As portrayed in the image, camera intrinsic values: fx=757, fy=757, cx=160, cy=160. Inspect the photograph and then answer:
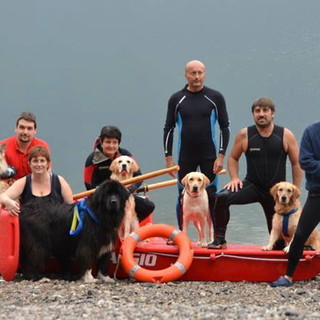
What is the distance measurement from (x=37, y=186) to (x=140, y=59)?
5159 inches

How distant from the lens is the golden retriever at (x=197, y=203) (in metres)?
7.84

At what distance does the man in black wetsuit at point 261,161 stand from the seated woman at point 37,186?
1.61 m

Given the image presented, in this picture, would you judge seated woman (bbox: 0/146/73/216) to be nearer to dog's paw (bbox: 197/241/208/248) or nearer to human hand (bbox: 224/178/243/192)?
dog's paw (bbox: 197/241/208/248)

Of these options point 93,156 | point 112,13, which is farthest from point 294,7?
point 93,156

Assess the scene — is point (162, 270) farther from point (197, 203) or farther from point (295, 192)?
point (295, 192)

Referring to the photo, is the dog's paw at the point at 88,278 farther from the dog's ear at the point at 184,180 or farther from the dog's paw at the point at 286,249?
the dog's paw at the point at 286,249

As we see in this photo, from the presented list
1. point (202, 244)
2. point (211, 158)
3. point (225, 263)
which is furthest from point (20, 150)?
point (225, 263)

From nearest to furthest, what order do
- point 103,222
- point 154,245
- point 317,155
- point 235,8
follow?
point 317,155, point 103,222, point 154,245, point 235,8

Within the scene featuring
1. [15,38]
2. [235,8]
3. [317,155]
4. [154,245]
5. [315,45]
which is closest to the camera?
[317,155]

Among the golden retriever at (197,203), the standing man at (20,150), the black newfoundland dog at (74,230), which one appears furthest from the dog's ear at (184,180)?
the standing man at (20,150)

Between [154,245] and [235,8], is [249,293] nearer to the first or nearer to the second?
[154,245]

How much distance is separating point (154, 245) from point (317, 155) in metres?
2.04

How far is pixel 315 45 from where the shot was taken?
128875 millimetres

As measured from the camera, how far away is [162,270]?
7555 mm
